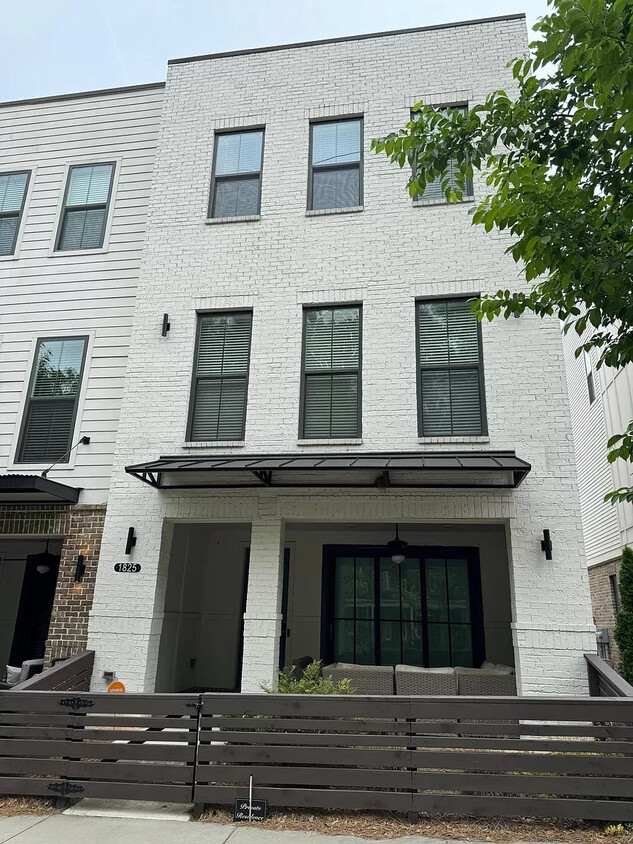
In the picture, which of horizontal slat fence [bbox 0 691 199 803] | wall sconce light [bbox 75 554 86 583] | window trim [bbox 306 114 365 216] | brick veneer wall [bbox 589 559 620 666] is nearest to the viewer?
horizontal slat fence [bbox 0 691 199 803]

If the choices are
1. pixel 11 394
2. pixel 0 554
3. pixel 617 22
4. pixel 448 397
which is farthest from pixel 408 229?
pixel 0 554

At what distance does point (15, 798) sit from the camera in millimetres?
4672

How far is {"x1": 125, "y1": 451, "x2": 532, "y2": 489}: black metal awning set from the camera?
6070mm

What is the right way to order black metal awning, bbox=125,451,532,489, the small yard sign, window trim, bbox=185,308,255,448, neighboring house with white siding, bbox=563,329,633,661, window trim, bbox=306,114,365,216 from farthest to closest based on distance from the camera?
neighboring house with white siding, bbox=563,329,633,661 < window trim, bbox=306,114,365,216 < window trim, bbox=185,308,255,448 < black metal awning, bbox=125,451,532,489 < the small yard sign

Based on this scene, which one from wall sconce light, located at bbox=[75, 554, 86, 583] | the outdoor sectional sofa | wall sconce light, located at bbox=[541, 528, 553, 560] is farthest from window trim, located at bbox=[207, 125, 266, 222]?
the outdoor sectional sofa

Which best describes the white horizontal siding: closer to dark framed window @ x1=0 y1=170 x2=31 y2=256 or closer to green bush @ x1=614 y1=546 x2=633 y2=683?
dark framed window @ x1=0 y1=170 x2=31 y2=256

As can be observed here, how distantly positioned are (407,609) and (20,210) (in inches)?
367

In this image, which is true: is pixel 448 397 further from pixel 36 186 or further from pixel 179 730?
pixel 36 186

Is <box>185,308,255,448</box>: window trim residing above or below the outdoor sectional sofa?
above

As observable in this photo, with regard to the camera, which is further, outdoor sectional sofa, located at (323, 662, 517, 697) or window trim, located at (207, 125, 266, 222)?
window trim, located at (207, 125, 266, 222)

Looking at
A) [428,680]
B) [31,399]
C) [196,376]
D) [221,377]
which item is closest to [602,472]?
[428,680]

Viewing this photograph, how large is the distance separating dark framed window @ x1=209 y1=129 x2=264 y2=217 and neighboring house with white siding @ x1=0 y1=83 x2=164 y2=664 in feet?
4.15

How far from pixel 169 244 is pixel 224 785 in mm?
6941

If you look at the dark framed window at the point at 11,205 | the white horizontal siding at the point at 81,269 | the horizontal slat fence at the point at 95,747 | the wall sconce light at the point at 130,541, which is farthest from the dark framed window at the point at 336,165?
the horizontal slat fence at the point at 95,747
